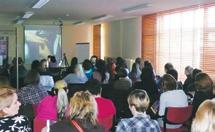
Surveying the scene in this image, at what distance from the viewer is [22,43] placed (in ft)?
48.1

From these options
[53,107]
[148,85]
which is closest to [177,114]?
[53,107]

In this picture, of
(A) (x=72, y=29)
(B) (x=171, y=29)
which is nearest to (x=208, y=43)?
(B) (x=171, y=29)

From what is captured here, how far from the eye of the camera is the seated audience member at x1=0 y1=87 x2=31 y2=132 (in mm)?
2668

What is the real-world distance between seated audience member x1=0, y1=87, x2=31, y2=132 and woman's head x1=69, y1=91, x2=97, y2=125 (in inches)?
15.4

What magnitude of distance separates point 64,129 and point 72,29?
539 inches

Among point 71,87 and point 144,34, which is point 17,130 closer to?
point 71,87

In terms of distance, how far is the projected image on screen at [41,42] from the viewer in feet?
44.5

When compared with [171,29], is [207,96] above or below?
below

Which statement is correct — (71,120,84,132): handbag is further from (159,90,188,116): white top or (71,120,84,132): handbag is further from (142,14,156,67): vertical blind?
(142,14,156,67): vertical blind

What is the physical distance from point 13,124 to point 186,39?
7.42 metres

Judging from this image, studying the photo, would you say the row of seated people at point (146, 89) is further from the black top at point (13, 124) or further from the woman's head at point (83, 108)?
the black top at point (13, 124)

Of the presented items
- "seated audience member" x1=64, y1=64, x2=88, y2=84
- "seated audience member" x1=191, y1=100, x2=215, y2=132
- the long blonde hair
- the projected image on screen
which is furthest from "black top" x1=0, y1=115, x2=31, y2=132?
the projected image on screen

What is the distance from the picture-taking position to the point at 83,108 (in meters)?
2.72

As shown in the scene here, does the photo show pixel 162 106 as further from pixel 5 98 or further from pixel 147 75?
pixel 5 98
